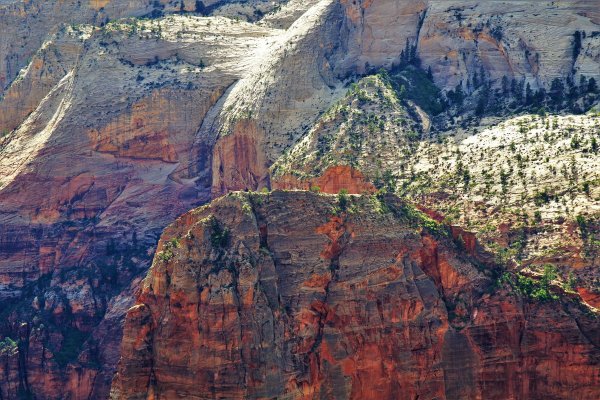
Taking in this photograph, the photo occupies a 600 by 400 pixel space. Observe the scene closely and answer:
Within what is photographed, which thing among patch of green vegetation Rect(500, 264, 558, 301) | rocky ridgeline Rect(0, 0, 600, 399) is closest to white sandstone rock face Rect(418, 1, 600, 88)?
rocky ridgeline Rect(0, 0, 600, 399)

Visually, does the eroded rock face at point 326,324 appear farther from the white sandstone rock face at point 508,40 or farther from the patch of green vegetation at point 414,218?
the white sandstone rock face at point 508,40

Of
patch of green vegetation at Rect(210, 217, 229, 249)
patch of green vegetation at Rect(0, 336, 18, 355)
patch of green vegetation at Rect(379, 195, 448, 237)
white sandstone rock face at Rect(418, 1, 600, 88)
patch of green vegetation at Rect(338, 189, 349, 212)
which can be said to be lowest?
patch of green vegetation at Rect(0, 336, 18, 355)

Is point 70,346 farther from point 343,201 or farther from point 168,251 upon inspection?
point 343,201

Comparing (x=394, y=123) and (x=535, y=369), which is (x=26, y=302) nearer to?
(x=394, y=123)

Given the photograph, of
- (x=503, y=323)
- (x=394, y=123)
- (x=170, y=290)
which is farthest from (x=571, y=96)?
(x=170, y=290)

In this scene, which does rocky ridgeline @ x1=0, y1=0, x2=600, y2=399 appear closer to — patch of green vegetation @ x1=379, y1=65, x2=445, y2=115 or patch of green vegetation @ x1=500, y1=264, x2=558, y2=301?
patch of green vegetation @ x1=379, y1=65, x2=445, y2=115
